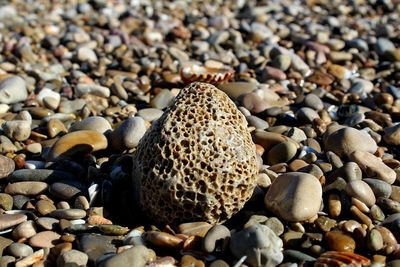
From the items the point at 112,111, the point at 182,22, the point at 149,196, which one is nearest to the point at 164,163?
the point at 149,196

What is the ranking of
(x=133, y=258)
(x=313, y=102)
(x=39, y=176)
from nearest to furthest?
1. (x=133, y=258)
2. (x=39, y=176)
3. (x=313, y=102)

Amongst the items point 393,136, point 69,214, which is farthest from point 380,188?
point 69,214

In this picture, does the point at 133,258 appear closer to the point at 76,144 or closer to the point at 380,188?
the point at 76,144

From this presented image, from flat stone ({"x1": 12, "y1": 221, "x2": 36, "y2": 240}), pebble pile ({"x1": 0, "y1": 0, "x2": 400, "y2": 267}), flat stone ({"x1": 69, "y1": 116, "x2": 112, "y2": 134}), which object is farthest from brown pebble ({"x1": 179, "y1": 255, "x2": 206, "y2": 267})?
flat stone ({"x1": 69, "y1": 116, "x2": 112, "y2": 134})

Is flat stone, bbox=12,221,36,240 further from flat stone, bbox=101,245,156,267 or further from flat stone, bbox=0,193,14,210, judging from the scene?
flat stone, bbox=101,245,156,267

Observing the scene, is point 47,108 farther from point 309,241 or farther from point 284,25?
point 284,25

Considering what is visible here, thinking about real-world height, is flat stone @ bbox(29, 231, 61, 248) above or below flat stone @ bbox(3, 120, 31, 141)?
above
